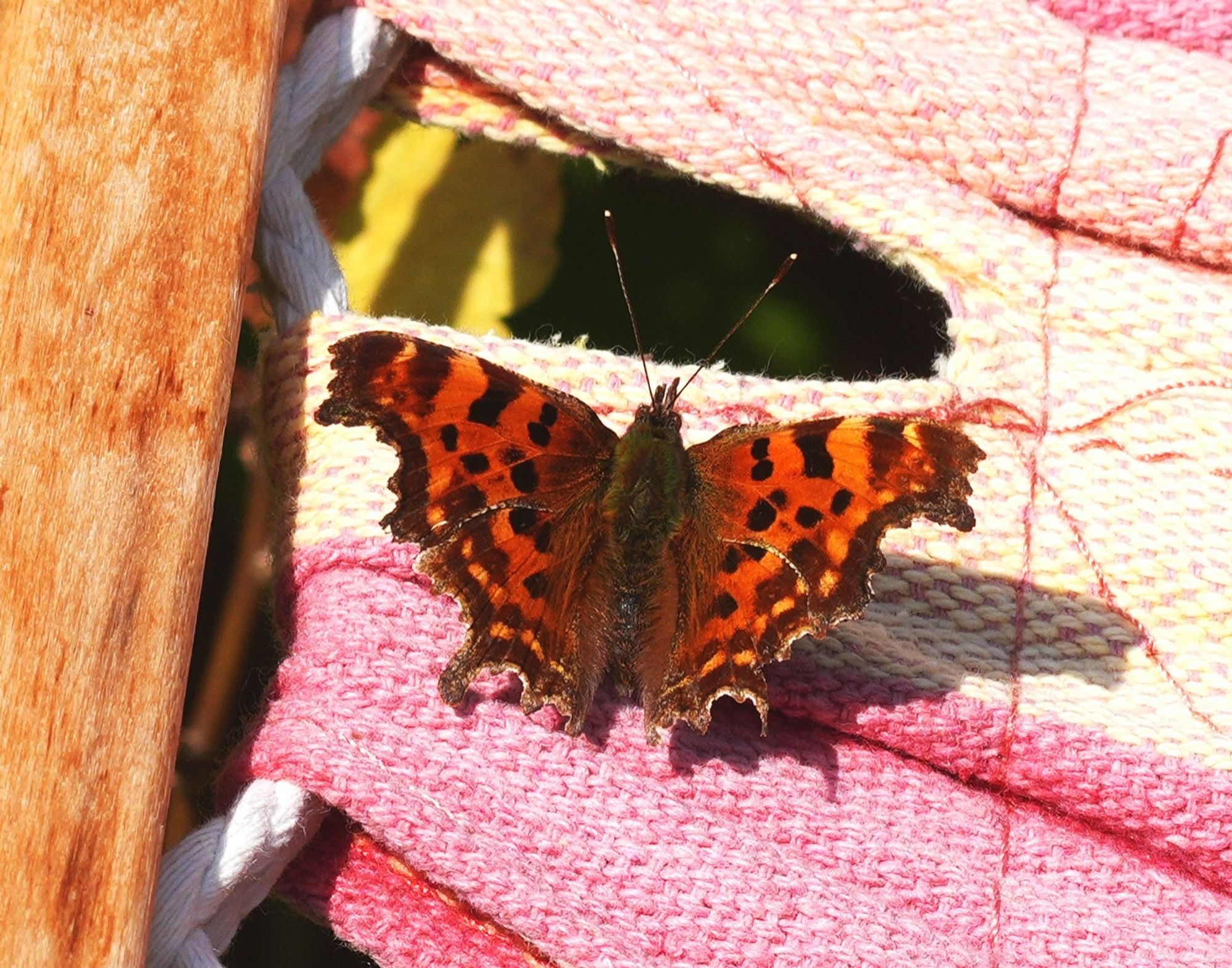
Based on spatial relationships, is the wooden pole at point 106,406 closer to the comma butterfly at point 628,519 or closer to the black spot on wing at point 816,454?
the comma butterfly at point 628,519

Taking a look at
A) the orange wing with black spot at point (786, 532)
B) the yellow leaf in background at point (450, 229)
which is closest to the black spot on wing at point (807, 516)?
the orange wing with black spot at point (786, 532)

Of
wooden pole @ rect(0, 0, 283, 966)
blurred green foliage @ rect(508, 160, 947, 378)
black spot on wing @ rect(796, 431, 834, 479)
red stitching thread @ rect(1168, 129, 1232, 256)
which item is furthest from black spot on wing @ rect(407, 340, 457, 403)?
red stitching thread @ rect(1168, 129, 1232, 256)

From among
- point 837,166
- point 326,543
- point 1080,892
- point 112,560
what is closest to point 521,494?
point 326,543

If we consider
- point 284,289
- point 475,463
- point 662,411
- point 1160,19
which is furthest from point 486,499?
point 1160,19

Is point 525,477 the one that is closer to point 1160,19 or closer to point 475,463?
point 475,463

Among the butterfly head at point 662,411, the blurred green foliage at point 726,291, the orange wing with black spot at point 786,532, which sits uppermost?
the blurred green foliage at point 726,291

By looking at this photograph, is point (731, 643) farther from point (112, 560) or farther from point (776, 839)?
point (112, 560)
